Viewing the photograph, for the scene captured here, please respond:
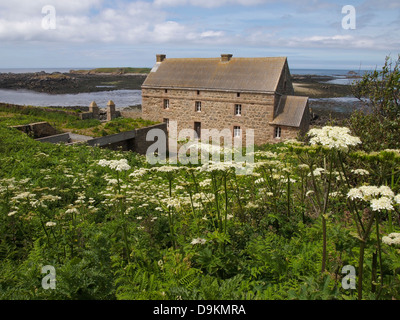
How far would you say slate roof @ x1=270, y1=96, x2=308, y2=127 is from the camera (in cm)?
2566

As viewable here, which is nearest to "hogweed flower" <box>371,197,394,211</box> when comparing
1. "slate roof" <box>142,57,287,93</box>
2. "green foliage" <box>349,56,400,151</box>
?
"green foliage" <box>349,56,400,151</box>

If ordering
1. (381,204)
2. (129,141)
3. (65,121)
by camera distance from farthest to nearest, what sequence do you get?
(65,121) → (129,141) → (381,204)

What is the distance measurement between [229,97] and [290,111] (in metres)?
6.01

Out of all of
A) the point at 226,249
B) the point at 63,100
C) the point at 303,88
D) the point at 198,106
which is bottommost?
the point at 226,249

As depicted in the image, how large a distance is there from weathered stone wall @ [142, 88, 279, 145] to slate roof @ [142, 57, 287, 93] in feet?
2.13

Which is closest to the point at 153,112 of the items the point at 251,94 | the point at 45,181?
the point at 251,94

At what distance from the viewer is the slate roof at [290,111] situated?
84.2 feet

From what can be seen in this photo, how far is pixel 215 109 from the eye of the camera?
29.8m

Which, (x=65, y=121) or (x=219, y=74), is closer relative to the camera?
(x=65, y=121)

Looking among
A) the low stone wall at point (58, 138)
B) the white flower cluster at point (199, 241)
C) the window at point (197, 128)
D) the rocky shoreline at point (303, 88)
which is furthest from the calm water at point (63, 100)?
the white flower cluster at point (199, 241)
